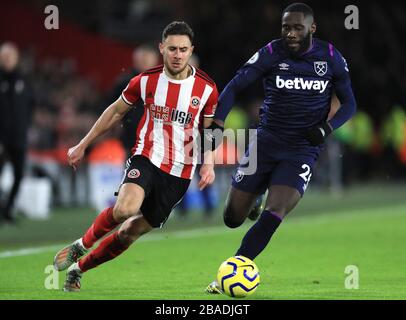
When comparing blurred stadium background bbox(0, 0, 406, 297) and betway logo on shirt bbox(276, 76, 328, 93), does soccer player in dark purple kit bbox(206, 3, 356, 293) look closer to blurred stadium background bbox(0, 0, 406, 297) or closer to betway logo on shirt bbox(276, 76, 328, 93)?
betway logo on shirt bbox(276, 76, 328, 93)

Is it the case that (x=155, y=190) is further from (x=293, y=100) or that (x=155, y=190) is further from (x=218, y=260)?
(x=218, y=260)

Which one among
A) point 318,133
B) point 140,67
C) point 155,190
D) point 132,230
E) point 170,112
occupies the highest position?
point 140,67

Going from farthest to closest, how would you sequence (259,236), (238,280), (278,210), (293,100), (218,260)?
(218,260) → (293,100) → (278,210) → (259,236) → (238,280)

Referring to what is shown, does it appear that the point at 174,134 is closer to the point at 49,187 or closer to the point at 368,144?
the point at 49,187

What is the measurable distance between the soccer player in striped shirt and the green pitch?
35 cm

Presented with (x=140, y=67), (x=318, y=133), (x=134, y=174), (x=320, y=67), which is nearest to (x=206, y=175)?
(x=134, y=174)

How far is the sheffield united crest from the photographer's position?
9.13 metres

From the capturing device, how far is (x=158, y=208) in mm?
8797

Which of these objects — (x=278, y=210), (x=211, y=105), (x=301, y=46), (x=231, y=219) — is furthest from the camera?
(x=231, y=219)

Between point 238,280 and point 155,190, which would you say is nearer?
point 238,280

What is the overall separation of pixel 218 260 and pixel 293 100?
2749mm

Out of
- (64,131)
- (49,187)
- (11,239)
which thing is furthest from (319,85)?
(64,131)

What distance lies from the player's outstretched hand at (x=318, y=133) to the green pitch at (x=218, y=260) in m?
1.20

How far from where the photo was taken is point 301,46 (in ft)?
29.8
